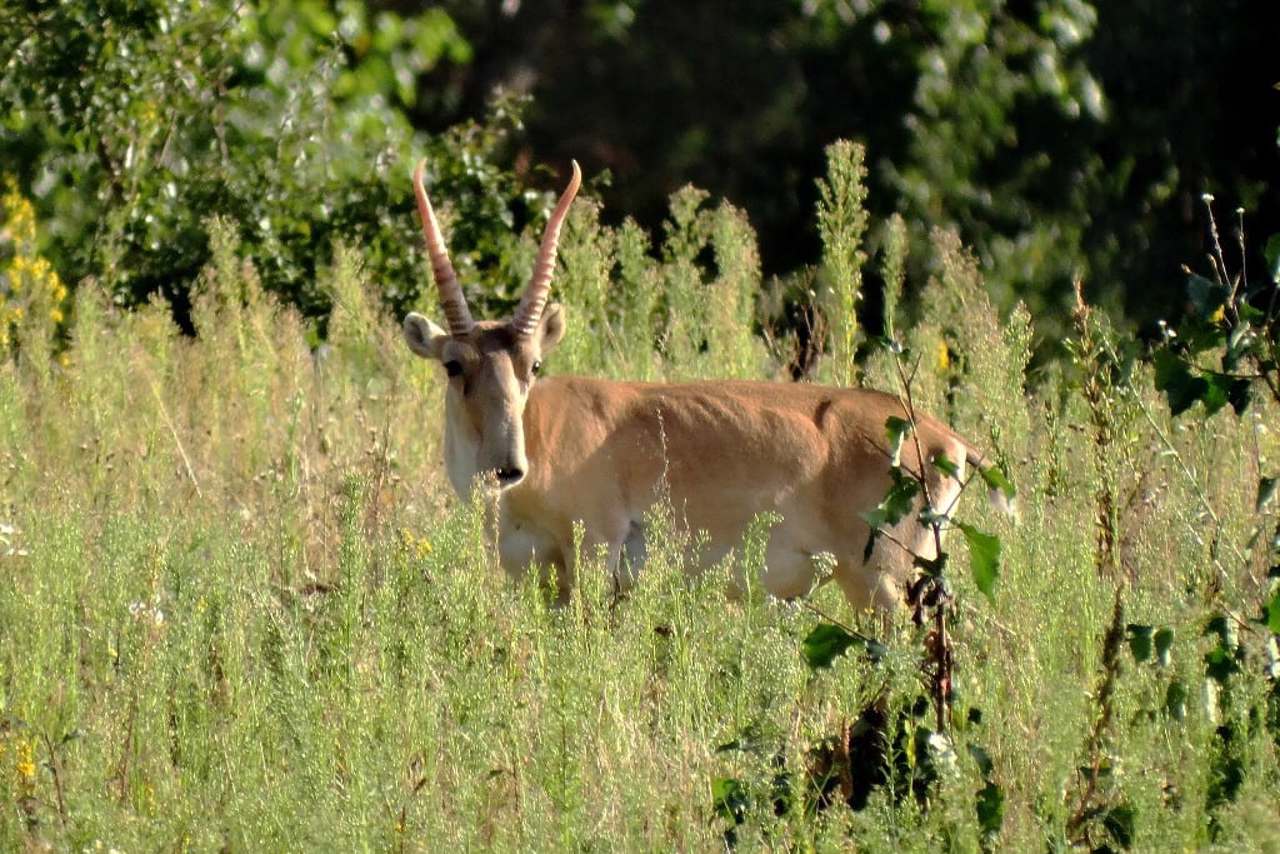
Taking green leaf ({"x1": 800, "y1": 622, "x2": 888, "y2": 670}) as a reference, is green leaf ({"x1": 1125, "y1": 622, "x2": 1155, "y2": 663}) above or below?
above

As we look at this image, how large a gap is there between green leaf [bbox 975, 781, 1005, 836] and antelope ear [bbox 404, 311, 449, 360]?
392 centimetres

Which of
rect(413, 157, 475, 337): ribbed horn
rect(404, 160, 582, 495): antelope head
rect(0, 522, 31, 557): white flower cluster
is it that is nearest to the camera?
rect(0, 522, 31, 557): white flower cluster

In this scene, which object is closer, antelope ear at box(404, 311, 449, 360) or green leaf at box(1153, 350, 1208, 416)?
green leaf at box(1153, 350, 1208, 416)

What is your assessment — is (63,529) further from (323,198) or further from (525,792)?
(323,198)

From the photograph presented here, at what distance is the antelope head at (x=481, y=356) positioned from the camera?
803 centimetres

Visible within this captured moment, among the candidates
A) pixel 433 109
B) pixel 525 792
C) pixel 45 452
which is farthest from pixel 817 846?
pixel 433 109

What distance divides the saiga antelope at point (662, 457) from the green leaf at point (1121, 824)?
2.85 m

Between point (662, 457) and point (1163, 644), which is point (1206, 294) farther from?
point (662, 457)

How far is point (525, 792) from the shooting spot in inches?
197

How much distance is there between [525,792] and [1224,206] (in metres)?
10.1

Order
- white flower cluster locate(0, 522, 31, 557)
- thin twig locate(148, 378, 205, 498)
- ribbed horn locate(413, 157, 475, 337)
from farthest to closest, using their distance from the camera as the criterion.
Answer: thin twig locate(148, 378, 205, 498), ribbed horn locate(413, 157, 475, 337), white flower cluster locate(0, 522, 31, 557)

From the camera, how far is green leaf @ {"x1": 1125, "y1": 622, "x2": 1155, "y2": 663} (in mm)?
4930

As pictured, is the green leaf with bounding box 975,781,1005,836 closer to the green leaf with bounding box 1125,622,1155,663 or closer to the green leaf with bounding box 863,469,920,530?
the green leaf with bounding box 1125,622,1155,663

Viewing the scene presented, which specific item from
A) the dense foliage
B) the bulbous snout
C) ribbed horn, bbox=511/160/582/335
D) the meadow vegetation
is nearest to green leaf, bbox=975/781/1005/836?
the meadow vegetation
